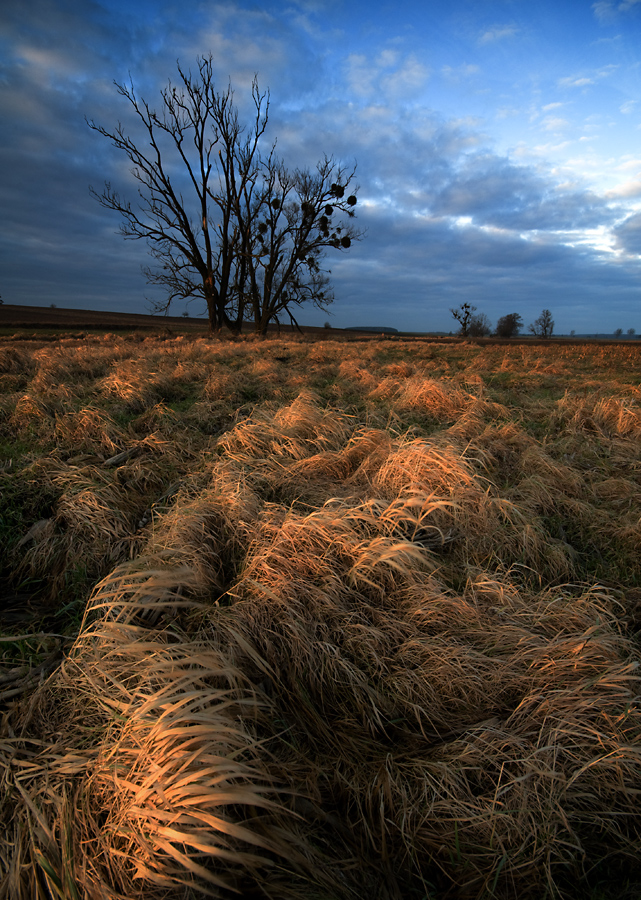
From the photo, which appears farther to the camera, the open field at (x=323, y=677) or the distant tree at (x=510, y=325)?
the distant tree at (x=510, y=325)

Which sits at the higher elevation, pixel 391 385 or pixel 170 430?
pixel 391 385

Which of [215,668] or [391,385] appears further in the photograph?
[391,385]

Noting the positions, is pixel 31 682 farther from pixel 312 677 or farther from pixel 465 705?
pixel 465 705

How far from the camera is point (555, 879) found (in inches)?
45.1

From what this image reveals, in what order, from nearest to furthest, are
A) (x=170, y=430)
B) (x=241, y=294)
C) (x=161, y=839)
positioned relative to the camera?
1. (x=161, y=839)
2. (x=170, y=430)
3. (x=241, y=294)

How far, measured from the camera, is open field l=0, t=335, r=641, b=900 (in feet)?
3.74

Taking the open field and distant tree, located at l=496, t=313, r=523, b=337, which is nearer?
the open field

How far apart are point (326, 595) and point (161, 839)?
108cm

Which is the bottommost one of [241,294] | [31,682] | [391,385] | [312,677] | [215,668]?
[31,682]

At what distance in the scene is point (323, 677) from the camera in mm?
1713

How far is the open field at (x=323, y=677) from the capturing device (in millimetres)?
1140

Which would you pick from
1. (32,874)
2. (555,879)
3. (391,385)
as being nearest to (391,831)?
(555,879)

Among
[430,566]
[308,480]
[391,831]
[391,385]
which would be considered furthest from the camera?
[391,385]

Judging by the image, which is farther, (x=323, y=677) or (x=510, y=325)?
(x=510, y=325)
